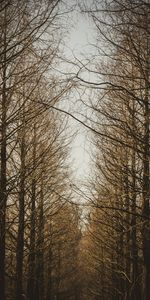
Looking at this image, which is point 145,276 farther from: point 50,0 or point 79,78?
point 50,0

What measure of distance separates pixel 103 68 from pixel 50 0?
271 centimetres

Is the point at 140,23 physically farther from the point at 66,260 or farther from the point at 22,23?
the point at 66,260

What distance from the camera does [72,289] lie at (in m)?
36.4

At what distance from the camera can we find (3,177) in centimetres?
703

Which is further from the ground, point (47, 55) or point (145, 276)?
point (47, 55)

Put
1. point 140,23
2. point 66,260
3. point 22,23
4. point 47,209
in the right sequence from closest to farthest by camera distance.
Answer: point 140,23
point 22,23
point 47,209
point 66,260

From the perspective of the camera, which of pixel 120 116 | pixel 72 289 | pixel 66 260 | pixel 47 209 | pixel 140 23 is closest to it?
pixel 140 23

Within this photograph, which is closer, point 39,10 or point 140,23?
point 140,23

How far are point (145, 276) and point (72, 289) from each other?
31.2 m

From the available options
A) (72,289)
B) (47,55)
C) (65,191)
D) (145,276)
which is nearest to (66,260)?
(72,289)

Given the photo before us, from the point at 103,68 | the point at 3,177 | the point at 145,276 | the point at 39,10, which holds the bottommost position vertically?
the point at 145,276

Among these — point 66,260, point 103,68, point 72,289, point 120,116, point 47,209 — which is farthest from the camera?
point 72,289

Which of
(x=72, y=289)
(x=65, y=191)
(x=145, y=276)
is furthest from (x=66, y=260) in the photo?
(x=145, y=276)

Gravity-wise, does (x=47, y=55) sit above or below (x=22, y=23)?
below
